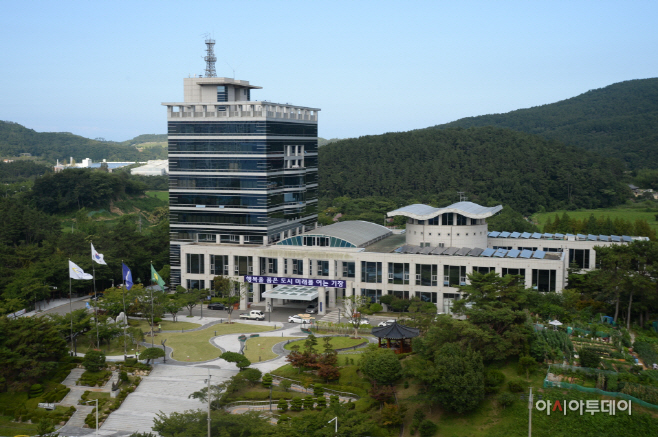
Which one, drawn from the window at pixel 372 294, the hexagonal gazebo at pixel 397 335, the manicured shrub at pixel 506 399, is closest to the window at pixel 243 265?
the window at pixel 372 294

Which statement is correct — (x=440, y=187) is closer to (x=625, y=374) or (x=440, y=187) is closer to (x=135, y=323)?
(x=135, y=323)

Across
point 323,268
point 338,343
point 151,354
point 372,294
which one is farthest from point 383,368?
point 323,268

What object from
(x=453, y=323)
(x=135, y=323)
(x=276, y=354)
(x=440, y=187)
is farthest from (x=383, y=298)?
(x=440, y=187)

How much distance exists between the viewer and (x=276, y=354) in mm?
50844

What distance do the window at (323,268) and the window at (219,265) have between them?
1070 cm

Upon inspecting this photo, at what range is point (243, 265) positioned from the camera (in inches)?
2709

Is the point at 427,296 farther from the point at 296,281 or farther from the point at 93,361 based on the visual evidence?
the point at 93,361

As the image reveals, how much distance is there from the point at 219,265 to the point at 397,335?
94.3ft

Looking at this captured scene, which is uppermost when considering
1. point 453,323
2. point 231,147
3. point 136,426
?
point 231,147

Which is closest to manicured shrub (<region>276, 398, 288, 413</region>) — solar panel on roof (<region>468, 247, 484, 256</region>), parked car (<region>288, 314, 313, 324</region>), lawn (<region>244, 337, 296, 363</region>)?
lawn (<region>244, 337, 296, 363</region>)

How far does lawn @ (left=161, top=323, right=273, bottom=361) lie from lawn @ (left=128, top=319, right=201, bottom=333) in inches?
70.2

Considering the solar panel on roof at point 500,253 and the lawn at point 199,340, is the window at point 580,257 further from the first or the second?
the lawn at point 199,340

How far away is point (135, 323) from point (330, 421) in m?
31.6

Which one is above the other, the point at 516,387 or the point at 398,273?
the point at 398,273
